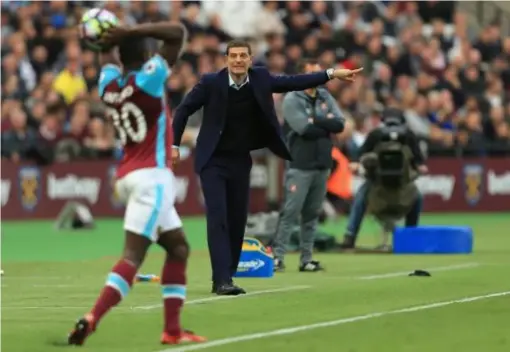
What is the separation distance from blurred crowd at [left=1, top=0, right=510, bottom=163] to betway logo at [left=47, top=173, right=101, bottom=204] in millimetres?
439

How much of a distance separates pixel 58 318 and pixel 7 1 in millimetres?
19756

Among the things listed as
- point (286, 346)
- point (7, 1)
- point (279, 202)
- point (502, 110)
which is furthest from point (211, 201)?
point (502, 110)

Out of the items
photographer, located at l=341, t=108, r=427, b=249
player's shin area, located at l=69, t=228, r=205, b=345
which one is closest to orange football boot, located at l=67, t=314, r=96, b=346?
player's shin area, located at l=69, t=228, r=205, b=345

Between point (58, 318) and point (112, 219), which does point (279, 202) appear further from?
point (58, 318)

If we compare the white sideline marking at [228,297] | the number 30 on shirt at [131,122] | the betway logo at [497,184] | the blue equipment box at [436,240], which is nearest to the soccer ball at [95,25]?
the number 30 on shirt at [131,122]

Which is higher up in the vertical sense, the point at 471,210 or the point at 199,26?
the point at 199,26

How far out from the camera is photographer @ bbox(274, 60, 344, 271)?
1841 centimetres

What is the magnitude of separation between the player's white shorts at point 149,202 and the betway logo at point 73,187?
63.9 ft

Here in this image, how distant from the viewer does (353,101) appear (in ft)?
107

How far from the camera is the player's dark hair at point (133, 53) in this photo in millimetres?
11164

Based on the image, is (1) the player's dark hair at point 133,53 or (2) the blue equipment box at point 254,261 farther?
(2) the blue equipment box at point 254,261

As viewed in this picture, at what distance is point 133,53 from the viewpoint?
36.7ft

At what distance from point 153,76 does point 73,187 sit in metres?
19.8

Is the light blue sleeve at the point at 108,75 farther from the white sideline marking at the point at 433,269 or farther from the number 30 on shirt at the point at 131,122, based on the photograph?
the white sideline marking at the point at 433,269
